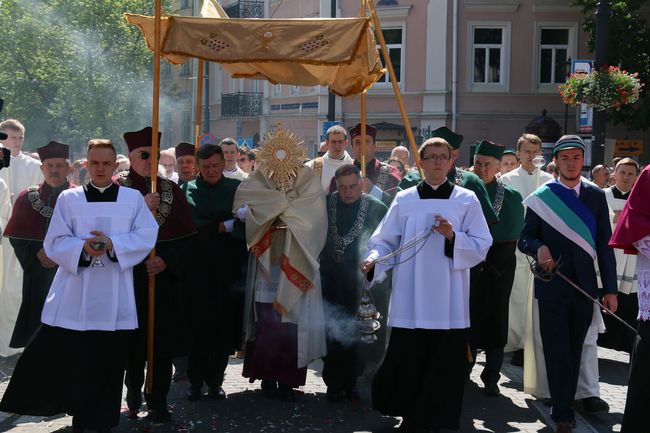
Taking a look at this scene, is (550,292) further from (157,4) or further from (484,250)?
(157,4)

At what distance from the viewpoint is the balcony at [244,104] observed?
36.8m

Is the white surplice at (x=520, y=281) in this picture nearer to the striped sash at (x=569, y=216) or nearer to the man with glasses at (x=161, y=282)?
the striped sash at (x=569, y=216)

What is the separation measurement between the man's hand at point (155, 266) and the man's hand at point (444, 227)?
2086mm

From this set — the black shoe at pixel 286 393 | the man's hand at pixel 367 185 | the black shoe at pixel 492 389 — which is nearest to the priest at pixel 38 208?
the black shoe at pixel 286 393

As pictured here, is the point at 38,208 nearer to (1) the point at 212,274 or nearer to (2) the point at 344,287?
(1) the point at 212,274

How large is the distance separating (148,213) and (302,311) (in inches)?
69.5

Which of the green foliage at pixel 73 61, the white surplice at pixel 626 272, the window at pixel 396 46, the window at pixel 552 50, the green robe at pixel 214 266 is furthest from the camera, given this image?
the green foliage at pixel 73 61

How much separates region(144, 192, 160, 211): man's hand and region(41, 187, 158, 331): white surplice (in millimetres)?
555

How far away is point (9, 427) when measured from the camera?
696cm

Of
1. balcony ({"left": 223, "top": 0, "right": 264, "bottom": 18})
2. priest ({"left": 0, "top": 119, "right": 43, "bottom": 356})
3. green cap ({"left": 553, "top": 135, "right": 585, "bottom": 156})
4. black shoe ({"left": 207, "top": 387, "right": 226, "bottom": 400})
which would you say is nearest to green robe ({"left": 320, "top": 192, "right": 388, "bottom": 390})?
black shoe ({"left": 207, "top": 387, "right": 226, "bottom": 400})

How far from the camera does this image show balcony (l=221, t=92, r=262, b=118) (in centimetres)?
3678

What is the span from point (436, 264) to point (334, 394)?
5.58 ft

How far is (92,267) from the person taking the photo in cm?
639

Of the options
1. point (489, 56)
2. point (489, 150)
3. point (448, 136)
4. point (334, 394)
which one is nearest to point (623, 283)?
point (489, 150)
